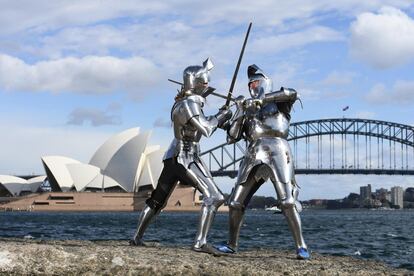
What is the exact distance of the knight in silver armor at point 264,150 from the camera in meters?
8.59

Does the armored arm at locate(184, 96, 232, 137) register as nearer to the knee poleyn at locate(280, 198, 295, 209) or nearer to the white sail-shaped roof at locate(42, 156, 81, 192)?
the knee poleyn at locate(280, 198, 295, 209)

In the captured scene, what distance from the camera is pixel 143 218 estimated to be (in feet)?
31.4

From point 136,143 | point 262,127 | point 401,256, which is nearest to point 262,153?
point 262,127

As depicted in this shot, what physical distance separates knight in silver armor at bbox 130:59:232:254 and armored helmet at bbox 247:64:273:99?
426 mm

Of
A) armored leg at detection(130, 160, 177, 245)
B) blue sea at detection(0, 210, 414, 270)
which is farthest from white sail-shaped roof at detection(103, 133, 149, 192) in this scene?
armored leg at detection(130, 160, 177, 245)

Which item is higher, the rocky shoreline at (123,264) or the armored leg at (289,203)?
the armored leg at (289,203)

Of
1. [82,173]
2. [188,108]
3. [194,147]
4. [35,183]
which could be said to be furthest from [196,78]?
[35,183]

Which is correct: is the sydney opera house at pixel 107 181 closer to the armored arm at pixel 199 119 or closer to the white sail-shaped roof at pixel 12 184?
the white sail-shaped roof at pixel 12 184

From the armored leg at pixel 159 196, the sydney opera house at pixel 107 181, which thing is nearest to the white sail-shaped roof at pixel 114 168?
the sydney opera house at pixel 107 181

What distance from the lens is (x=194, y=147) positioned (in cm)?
905

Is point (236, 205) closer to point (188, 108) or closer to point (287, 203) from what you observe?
point (287, 203)

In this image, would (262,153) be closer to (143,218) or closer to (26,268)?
(143,218)

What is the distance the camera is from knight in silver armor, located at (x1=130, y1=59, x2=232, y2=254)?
28.8 ft

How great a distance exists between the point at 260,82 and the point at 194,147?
1.14m
